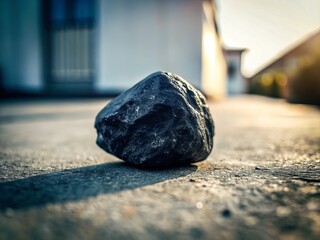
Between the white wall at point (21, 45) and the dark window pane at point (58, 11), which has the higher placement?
the dark window pane at point (58, 11)

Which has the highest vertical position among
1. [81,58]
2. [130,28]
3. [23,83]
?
[130,28]

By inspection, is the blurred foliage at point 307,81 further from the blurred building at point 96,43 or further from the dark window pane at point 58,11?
the dark window pane at point 58,11

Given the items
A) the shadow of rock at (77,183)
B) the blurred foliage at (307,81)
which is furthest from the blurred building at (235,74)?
the shadow of rock at (77,183)

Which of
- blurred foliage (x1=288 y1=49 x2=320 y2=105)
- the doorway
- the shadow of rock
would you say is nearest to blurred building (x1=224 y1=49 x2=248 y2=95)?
blurred foliage (x1=288 y1=49 x2=320 y2=105)

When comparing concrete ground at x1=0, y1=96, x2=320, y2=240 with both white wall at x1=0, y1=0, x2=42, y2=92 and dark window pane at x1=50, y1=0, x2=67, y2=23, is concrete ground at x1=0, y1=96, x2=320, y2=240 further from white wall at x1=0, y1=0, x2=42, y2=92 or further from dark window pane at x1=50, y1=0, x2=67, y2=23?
white wall at x1=0, y1=0, x2=42, y2=92

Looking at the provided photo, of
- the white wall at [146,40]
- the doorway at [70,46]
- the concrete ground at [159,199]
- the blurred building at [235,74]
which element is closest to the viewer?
the concrete ground at [159,199]

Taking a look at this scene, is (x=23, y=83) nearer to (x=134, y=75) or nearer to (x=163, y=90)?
(x=134, y=75)

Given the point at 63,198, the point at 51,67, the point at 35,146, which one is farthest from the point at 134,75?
the point at 63,198
